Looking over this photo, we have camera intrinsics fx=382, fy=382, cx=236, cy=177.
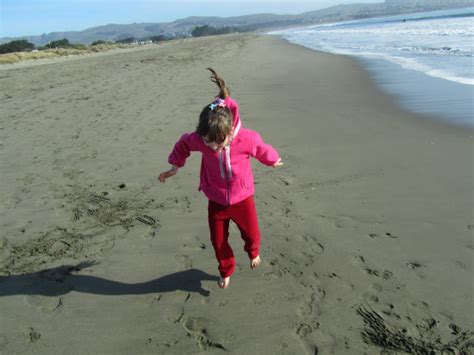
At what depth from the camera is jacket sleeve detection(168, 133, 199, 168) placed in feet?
9.16

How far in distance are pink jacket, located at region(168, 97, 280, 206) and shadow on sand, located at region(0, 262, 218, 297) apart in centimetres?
73

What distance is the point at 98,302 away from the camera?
2896 mm

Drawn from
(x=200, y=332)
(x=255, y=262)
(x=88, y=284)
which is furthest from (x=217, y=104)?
(x=88, y=284)

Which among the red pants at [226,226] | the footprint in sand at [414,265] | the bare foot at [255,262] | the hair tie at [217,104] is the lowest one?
the footprint in sand at [414,265]

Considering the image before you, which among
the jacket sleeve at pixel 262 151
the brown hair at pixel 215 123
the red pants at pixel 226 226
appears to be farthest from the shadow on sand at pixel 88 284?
the brown hair at pixel 215 123

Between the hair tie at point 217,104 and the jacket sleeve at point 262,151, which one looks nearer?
the hair tie at point 217,104

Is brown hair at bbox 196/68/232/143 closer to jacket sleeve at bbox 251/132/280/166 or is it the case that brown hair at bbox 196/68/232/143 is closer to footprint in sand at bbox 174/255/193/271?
jacket sleeve at bbox 251/132/280/166

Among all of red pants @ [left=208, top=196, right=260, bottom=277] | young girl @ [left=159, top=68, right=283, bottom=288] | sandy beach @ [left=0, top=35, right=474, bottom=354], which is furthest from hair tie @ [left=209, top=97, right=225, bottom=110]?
sandy beach @ [left=0, top=35, right=474, bottom=354]

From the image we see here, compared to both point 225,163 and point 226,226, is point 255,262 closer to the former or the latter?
point 226,226

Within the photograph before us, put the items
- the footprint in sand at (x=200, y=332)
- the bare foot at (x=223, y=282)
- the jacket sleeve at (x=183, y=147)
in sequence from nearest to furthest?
the footprint in sand at (x=200, y=332) → the jacket sleeve at (x=183, y=147) → the bare foot at (x=223, y=282)

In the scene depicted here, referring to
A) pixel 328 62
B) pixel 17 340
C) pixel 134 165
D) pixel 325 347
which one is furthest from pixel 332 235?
pixel 328 62

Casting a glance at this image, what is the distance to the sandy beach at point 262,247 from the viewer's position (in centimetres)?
253

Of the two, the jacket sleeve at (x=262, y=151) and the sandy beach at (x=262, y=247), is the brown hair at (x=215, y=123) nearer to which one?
the jacket sleeve at (x=262, y=151)

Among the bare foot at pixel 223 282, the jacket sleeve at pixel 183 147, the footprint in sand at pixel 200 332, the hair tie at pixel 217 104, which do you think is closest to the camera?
the footprint in sand at pixel 200 332
